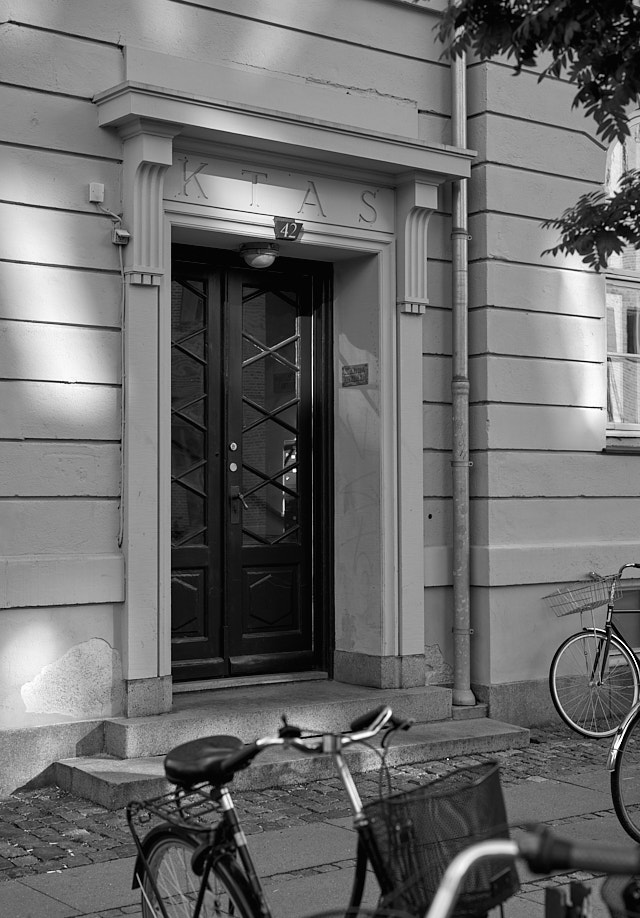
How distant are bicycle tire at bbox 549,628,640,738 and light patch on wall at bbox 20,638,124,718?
10.9 feet

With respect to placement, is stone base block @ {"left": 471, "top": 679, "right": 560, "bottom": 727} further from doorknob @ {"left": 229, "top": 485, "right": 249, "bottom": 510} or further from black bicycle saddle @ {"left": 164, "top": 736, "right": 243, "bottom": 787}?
black bicycle saddle @ {"left": 164, "top": 736, "right": 243, "bottom": 787}

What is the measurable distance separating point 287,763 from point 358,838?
3967 millimetres

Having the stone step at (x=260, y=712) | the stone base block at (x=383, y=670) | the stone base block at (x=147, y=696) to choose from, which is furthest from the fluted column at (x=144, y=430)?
the stone base block at (x=383, y=670)

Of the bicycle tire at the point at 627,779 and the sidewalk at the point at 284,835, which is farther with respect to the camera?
the bicycle tire at the point at 627,779

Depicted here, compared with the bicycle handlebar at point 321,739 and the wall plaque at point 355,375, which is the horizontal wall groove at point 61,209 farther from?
the bicycle handlebar at point 321,739

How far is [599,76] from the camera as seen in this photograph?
5398mm

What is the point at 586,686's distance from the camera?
29.5ft

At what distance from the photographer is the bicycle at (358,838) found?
2885 mm

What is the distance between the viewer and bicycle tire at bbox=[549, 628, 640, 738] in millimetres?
8812

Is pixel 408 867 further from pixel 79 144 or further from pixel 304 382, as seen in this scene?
pixel 304 382

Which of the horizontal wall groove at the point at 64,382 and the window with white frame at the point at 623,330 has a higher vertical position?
the window with white frame at the point at 623,330

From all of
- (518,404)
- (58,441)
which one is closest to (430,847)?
(58,441)

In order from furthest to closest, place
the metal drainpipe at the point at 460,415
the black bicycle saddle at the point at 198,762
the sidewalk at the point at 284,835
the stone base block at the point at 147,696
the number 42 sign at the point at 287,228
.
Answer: the metal drainpipe at the point at 460,415 < the number 42 sign at the point at 287,228 < the stone base block at the point at 147,696 < the sidewalk at the point at 284,835 < the black bicycle saddle at the point at 198,762

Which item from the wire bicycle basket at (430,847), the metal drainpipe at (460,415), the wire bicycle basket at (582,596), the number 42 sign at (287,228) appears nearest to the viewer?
the wire bicycle basket at (430,847)
